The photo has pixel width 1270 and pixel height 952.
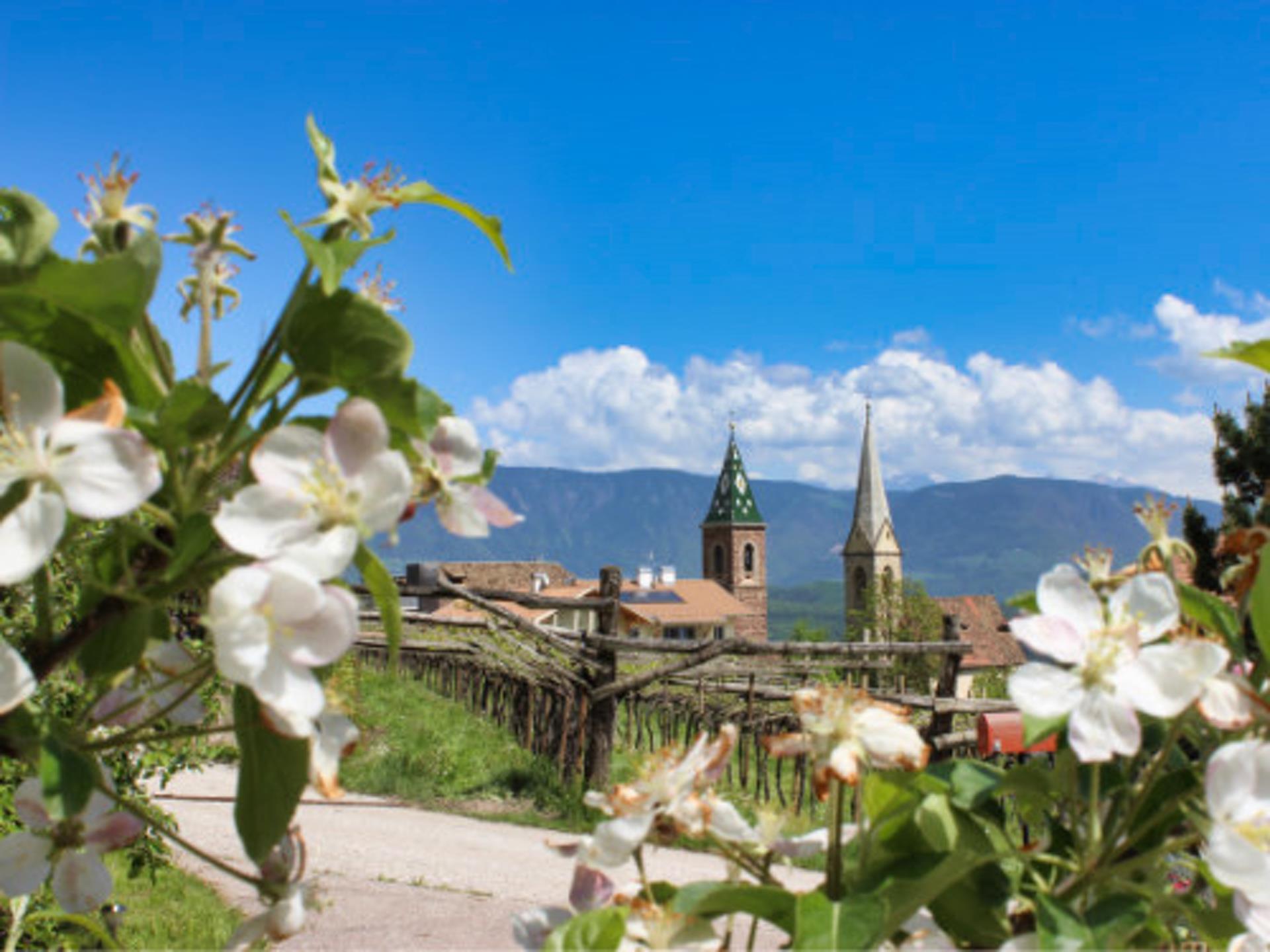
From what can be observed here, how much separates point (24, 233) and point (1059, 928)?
2.23 ft

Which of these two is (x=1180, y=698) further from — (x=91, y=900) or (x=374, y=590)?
(x=91, y=900)

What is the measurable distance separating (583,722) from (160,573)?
28.2 feet

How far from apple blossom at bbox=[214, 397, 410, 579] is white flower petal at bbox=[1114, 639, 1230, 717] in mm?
418

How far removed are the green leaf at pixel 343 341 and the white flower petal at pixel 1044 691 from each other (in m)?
0.39

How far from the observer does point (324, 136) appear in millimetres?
692

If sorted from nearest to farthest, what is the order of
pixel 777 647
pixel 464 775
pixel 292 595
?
1. pixel 292 595
2. pixel 777 647
3. pixel 464 775

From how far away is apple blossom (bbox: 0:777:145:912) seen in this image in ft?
2.49

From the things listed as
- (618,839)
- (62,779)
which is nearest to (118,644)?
(62,779)

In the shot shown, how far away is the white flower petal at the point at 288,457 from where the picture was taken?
56 cm

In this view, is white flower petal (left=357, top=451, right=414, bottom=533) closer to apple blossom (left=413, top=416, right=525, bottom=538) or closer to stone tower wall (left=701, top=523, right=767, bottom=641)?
apple blossom (left=413, top=416, right=525, bottom=538)

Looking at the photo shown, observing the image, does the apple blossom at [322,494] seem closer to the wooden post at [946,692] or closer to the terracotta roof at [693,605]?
the wooden post at [946,692]

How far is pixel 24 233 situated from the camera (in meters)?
0.59

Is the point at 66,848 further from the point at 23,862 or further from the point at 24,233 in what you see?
the point at 24,233

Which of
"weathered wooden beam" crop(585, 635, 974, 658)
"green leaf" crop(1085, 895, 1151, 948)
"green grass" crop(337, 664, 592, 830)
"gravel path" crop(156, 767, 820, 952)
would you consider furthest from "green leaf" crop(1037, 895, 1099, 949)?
"weathered wooden beam" crop(585, 635, 974, 658)
